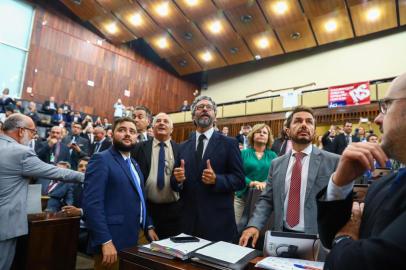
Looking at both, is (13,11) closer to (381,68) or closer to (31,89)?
(31,89)

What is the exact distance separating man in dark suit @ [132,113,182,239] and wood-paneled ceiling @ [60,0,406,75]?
7.57 m

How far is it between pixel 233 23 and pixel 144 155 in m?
8.28

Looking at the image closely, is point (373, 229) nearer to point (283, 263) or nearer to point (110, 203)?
point (283, 263)

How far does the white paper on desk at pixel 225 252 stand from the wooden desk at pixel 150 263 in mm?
53

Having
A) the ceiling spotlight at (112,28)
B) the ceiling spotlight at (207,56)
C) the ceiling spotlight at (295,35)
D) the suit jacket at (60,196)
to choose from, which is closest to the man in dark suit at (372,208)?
the suit jacket at (60,196)

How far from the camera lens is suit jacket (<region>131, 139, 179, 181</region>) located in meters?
2.26

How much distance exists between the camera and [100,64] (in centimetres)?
1111

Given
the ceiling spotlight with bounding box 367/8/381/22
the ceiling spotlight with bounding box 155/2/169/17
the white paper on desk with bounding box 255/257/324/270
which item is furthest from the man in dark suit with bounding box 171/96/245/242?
the ceiling spotlight with bounding box 155/2/169/17

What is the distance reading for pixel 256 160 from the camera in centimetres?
276

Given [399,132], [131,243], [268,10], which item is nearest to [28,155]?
[131,243]

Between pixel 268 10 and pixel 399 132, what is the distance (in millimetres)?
8905

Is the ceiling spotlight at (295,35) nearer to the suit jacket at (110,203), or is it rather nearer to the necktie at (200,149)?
the necktie at (200,149)

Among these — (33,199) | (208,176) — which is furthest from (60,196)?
(208,176)

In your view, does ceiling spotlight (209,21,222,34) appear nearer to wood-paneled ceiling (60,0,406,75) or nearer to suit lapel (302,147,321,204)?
wood-paneled ceiling (60,0,406,75)
